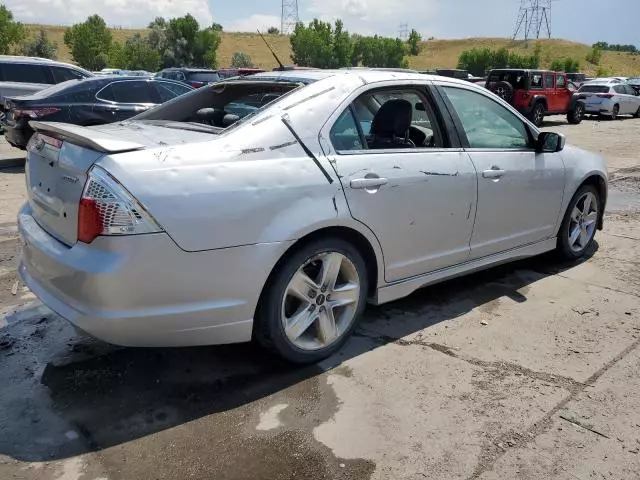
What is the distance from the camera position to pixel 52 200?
9.96 feet

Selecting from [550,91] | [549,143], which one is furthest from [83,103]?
[550,91]

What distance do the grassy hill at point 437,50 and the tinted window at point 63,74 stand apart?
267ft

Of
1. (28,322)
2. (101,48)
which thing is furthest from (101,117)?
(101,48)

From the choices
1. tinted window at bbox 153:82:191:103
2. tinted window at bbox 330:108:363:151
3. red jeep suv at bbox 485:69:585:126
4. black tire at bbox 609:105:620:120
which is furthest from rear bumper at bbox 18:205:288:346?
black tire at bbox 609:105:620:120

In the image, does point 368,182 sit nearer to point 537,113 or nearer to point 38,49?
point 537,113

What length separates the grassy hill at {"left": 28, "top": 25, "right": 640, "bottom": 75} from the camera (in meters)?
99.5

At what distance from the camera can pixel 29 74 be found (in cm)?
1278

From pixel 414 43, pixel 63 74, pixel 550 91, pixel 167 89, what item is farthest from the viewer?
pixel 414 43

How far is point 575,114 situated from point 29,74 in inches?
732

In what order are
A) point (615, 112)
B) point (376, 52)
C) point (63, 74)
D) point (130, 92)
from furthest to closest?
1. point (376, 52)
2. point (615, 112)
3. point (63, 74)
4. point (130, 92)

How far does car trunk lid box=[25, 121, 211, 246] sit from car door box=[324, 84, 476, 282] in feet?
2.88

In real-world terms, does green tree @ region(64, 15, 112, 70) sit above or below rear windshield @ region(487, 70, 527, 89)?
above

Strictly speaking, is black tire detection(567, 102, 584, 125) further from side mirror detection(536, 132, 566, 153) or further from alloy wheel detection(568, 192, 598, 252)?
side mirror detection(536, 132, 566, 153)

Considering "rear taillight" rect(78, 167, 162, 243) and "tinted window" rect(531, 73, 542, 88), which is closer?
"rear taillight" rect(78, 167, 162, 243)
